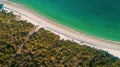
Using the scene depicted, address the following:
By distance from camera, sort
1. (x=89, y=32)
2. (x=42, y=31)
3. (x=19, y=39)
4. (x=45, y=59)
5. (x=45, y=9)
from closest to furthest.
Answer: (x=45, y=59), (x=19, y=39), (x=42, y=31), (x=89, y=32), (x=45, y=9)

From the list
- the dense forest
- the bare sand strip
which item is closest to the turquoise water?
the bare sand strip

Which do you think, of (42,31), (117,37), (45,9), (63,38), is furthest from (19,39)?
(117,37)

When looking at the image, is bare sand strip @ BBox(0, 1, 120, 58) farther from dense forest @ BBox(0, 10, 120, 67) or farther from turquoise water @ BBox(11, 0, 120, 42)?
dense forest @ BBox(0, 10, 120, 67)

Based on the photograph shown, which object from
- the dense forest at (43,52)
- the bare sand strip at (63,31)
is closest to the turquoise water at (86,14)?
the bare sand strip at (63,31)

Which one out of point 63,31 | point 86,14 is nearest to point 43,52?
point 63,31

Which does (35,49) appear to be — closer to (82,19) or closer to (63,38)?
(63,38)

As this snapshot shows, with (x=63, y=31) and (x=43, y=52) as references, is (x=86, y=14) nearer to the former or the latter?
(x=63, y=31)
